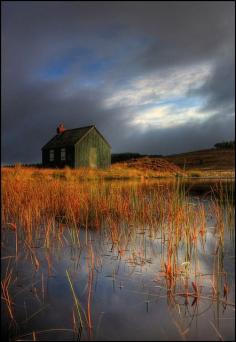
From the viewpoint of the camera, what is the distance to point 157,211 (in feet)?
27.4

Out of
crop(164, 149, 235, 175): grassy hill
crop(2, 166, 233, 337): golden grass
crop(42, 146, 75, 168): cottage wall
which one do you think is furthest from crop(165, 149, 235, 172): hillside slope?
crop(2, 166, 233, 337): golden grass

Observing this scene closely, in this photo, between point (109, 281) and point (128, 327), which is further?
point (109, 281)

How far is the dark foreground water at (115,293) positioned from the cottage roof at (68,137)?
2822cm

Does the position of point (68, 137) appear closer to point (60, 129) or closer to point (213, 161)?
point (60, 129)

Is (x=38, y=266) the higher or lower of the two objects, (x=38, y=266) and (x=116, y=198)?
the lower

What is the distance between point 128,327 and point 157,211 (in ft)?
16.5

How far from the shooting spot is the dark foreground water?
338 centimetres

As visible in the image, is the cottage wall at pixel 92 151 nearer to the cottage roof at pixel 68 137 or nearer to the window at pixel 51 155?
the cottage roof at pixel 68 137

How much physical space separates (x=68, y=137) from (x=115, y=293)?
33000 mm

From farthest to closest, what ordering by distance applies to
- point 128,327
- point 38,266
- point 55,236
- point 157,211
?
point 157,211 → point 55,236 → point 38,266 → point 128,327

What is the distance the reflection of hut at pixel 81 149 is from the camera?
33.9 m

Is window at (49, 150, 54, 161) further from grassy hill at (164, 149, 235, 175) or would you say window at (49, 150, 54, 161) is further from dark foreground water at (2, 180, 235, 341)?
dark foreground water at (2, 180, 235, 341)

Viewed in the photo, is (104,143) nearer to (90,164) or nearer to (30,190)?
(90,164)

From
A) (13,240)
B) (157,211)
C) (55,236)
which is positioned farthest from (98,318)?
(157,211)
